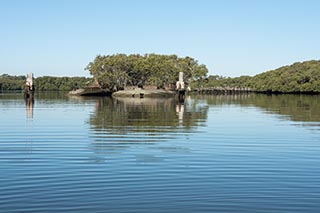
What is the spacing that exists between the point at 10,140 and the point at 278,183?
12.9m

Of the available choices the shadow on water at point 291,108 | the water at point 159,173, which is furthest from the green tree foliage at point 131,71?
the water at point 159,173

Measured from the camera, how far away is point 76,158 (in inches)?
632

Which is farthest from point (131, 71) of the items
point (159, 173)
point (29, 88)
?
point (159, 173)

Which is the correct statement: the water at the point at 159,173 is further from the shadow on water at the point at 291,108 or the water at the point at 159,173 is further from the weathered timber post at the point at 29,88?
the weathered timber post at the point at 29,88

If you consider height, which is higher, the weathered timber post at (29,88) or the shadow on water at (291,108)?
the weathered timber post at (29,88)

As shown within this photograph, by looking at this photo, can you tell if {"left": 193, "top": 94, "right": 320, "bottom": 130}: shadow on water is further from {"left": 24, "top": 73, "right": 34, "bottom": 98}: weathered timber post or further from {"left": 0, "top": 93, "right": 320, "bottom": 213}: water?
{"left": 24, "top": 73, "right": 34, "bottom": 98}: weathered timber post

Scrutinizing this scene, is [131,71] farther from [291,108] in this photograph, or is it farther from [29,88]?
[291,108]

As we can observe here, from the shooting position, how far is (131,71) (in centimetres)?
14975

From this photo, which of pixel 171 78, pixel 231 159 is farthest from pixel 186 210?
pixel 171 78

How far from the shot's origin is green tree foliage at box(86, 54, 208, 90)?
148m

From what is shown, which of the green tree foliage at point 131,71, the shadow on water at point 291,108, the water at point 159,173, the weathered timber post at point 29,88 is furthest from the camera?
the green tree foliage at point 131,71

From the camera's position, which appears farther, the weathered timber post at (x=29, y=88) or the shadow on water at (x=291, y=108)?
the weathered timber post at (x=29, y=88)

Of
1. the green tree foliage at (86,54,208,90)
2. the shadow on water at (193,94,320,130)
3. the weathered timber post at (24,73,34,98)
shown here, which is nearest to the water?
the shadow on water at (193,94,320,130)

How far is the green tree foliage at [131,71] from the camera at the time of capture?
147750 mm
